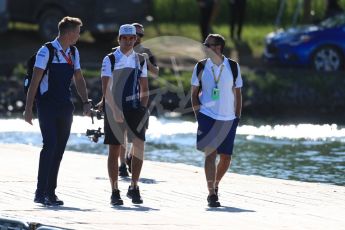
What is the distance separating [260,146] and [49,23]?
12106mm

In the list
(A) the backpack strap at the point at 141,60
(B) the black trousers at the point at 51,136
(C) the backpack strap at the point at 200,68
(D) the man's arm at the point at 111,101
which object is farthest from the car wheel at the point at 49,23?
(B) the black trousers at the point at 51,136

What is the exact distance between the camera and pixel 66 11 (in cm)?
3297

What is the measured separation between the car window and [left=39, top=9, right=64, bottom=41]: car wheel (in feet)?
20.6

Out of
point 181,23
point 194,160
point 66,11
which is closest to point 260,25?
point 181,23

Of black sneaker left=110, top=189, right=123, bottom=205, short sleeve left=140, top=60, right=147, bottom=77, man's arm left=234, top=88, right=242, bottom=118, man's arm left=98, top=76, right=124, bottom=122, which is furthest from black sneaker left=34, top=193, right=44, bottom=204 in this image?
man's arm left=234, top=88, right=242, bottom=118

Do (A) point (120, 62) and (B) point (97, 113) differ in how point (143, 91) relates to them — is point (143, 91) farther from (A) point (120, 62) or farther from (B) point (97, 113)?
(B) point (97, 113)

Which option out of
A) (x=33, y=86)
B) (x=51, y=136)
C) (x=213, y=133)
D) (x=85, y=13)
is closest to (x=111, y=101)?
(x=51, y=136)

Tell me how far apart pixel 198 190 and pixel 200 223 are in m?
2.69

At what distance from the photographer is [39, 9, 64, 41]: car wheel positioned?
108 ft

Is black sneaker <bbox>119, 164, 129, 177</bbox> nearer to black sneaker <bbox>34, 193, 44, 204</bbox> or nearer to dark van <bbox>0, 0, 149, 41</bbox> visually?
black sneaker <bbox>34, 193, 44, 204</bbox>

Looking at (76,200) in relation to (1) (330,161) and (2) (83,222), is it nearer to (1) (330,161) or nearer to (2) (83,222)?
(2) (83,222)

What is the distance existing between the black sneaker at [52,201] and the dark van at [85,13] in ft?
64.7

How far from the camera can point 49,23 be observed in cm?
3316

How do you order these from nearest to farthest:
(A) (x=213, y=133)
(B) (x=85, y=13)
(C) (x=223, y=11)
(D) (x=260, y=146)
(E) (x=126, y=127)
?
(E) (x=126, y=127) < (A) (x=213, y=133) < (D) (x=260, y=146) < (B) (x=85, y=13) < (C) (x=223, y=11)
